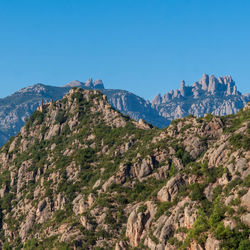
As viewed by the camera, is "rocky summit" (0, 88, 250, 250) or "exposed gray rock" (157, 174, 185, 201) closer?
"rocky summit" (0, 88, 250, 250)

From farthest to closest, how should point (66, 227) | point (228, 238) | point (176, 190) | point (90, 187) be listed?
1. point (90, 187)
2. point (66, 227)
3. point (176, 190)
4. point (228, 238)

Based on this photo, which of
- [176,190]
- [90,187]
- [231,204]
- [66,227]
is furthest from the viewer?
[90,187]

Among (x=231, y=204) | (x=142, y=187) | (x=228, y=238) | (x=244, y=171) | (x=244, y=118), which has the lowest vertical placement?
(x=228, y=238)

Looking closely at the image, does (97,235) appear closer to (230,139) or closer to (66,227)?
(66,227)

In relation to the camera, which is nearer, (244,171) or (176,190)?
(244,171)

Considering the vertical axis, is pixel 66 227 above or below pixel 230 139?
below

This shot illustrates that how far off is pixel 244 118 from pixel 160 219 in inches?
2356

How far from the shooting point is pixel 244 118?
186m

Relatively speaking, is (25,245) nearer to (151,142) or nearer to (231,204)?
(151,142)

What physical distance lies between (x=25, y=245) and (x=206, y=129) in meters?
Answer: 81.4

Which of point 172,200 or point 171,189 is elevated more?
point 171,189

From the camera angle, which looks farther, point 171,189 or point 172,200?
point 171,189

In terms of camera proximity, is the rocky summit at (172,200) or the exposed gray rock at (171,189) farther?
the exposed gray rock at (171,189)

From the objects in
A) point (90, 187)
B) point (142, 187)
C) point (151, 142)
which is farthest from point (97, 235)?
point (151, 142)
